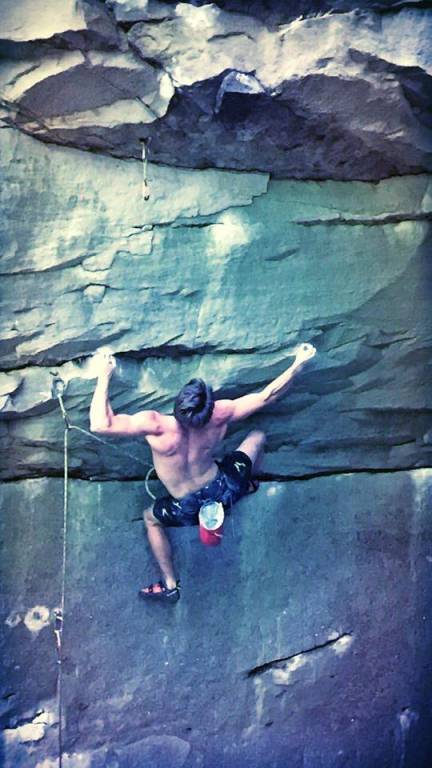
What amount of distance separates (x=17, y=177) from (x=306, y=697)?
254cm

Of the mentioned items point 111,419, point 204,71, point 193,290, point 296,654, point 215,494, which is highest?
point 204,71

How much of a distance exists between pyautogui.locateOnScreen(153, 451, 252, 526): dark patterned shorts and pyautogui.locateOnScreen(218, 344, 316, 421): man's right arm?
21 centimetres

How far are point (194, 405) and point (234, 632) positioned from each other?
1.19 meters

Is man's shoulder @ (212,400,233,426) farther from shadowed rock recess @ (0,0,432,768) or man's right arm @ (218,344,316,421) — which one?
shadowed rock recess @ (0,0,432,768)

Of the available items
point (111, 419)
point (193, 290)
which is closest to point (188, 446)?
point (111, 419)

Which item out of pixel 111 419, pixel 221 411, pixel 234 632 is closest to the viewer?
pixel 111 419

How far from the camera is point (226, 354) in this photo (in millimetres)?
3639

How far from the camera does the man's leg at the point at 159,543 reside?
3719mm

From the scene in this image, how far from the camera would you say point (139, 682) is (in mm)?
3928

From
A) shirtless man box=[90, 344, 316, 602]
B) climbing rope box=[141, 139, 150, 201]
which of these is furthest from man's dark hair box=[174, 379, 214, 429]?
climbing rope box=[141, 139, 150, 201]

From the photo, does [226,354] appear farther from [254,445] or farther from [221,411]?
[254,445]

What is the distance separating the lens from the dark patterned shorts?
361 cm

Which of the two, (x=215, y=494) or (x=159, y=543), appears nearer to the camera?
(x=215, y=494)

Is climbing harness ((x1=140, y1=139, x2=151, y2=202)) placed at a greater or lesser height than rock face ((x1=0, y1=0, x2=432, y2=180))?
lesser
